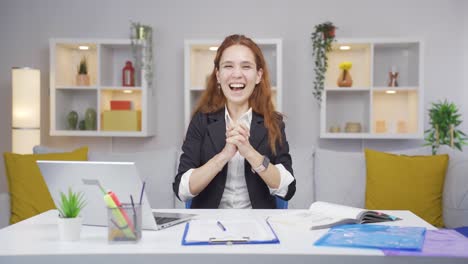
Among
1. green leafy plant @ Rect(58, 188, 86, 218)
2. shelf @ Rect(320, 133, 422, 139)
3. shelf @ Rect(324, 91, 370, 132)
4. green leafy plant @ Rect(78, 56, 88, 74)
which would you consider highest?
green leafy plant @ Rect(78, 56, 88, 74)

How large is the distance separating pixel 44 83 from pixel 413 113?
335 cm

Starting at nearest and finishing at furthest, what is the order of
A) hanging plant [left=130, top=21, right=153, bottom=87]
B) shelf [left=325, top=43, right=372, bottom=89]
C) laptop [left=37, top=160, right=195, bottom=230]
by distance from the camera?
1. laptop [left=37, top=160, right=195, bottom=230]
2. hanging plant [left=130, top=21, right=153, bottom=87]
3. shelf [left=325, top=43, right=372, bottom=89]

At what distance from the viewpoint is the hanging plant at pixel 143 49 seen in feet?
15.5

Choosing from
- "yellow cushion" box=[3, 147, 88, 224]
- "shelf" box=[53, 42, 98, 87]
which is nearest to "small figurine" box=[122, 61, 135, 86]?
"shelf" box=[53, 42, 98, 87]

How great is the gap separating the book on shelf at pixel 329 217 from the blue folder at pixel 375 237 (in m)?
0.06

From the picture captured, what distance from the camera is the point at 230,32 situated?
4.98m

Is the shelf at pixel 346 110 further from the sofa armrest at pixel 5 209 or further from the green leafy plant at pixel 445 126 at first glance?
the sofa armrest at pixel 5 209

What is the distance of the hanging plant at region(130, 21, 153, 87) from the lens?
4712 millimetres

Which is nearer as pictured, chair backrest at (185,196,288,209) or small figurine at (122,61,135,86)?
chair backrest at (185,196,288,209)

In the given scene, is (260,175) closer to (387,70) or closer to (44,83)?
(387,70)

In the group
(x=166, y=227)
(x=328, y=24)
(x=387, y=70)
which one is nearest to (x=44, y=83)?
(x=328, y=24)

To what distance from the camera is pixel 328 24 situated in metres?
4.57

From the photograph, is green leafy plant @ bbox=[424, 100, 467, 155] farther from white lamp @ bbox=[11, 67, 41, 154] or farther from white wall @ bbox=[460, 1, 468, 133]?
white lamp @ bbox=[11, 67, 41, 154]

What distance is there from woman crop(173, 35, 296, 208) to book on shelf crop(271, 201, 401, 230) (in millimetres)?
331
